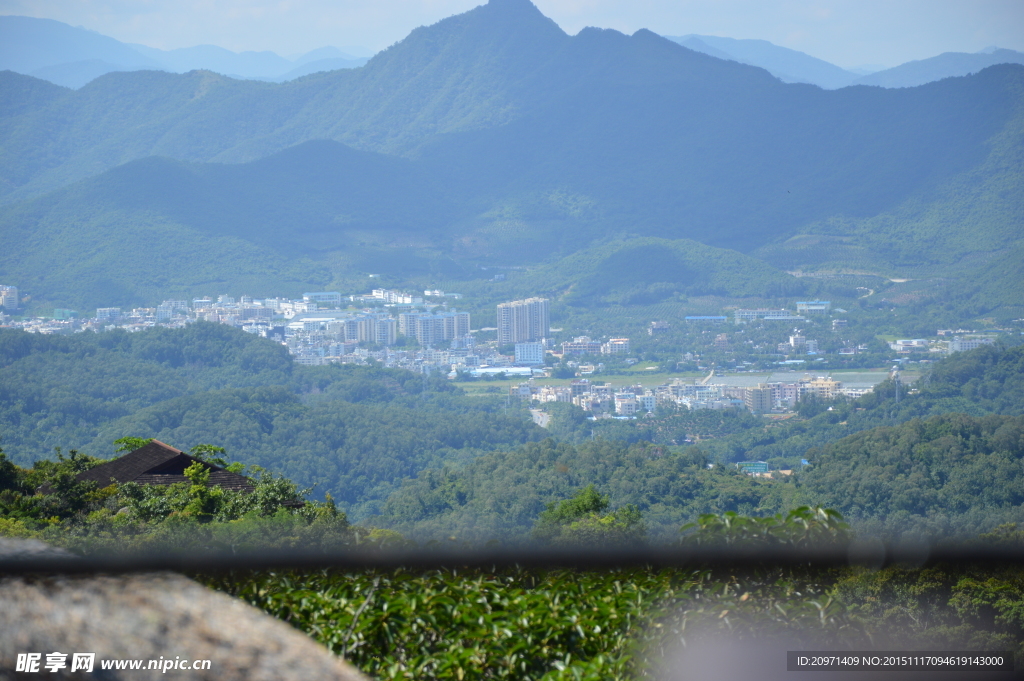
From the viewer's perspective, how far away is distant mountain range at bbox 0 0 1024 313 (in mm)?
75188

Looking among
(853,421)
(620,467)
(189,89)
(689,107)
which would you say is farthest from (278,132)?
(620,467)

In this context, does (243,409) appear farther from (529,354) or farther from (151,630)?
(151,630)

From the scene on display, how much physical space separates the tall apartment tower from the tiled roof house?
49213mm

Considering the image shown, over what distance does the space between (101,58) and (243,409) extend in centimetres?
11161

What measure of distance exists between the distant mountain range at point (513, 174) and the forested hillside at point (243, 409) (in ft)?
74.0

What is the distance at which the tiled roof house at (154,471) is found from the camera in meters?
9.48

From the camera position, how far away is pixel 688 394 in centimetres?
4409

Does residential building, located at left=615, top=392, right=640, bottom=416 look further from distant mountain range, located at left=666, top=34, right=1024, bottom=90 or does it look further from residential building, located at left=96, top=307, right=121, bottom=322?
distant mountain range, located at left=666, top=34, right=1024, bottom=90

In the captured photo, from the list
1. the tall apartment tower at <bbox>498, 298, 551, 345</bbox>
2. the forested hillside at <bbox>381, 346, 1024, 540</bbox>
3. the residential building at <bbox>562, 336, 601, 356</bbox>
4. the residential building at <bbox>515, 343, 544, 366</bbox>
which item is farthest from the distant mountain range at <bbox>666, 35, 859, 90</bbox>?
the forested hillside at <bbox>381, 346, 1024, 540</bbox>

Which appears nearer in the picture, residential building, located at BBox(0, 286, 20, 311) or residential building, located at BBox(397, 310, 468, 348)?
residential building, located at BBox(397, 310, 468, 348)

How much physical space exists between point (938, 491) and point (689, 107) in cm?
10258

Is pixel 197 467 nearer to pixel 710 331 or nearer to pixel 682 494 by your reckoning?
pixel 682 494

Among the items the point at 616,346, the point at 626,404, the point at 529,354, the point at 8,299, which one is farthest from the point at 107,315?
the point at 626,404

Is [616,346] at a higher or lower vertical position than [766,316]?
lower
